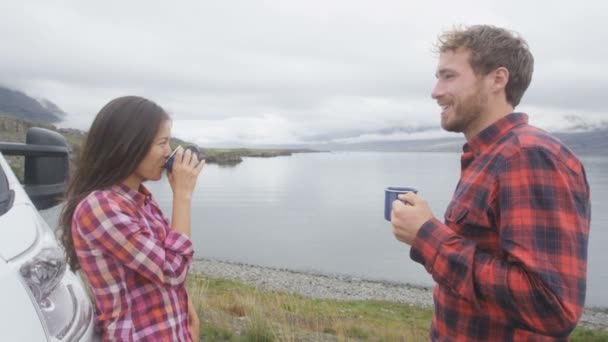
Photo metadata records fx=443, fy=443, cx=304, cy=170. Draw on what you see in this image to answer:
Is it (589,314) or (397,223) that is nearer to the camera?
(397,223)

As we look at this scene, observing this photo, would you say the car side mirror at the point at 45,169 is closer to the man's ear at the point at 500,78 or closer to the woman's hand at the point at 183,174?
the woman's hand at the point at 183,174

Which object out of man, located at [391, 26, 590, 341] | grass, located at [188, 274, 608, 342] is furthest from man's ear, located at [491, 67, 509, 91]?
grass, located at [188, 274, 608, 342]

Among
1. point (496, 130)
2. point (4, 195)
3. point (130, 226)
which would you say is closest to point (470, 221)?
point (496, 130)

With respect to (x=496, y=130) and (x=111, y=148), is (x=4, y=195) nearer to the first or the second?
(x=111, y=148)

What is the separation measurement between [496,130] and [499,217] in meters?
0.41

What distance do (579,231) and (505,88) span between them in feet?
2.27

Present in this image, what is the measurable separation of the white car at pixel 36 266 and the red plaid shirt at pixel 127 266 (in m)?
0.10

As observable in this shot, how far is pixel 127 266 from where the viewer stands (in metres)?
1.78

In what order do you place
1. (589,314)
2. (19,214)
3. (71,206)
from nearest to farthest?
(19,214) < (71,206) < (589,314)

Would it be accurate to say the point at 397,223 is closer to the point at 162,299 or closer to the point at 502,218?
the point at 502,218

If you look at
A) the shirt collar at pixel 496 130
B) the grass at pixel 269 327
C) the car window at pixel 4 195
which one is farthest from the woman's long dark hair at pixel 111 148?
the grass at pixel 269 327

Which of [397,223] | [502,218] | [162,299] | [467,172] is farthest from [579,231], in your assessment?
[162,299]

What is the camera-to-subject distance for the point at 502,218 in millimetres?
1588

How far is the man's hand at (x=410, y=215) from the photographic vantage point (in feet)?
5.72
